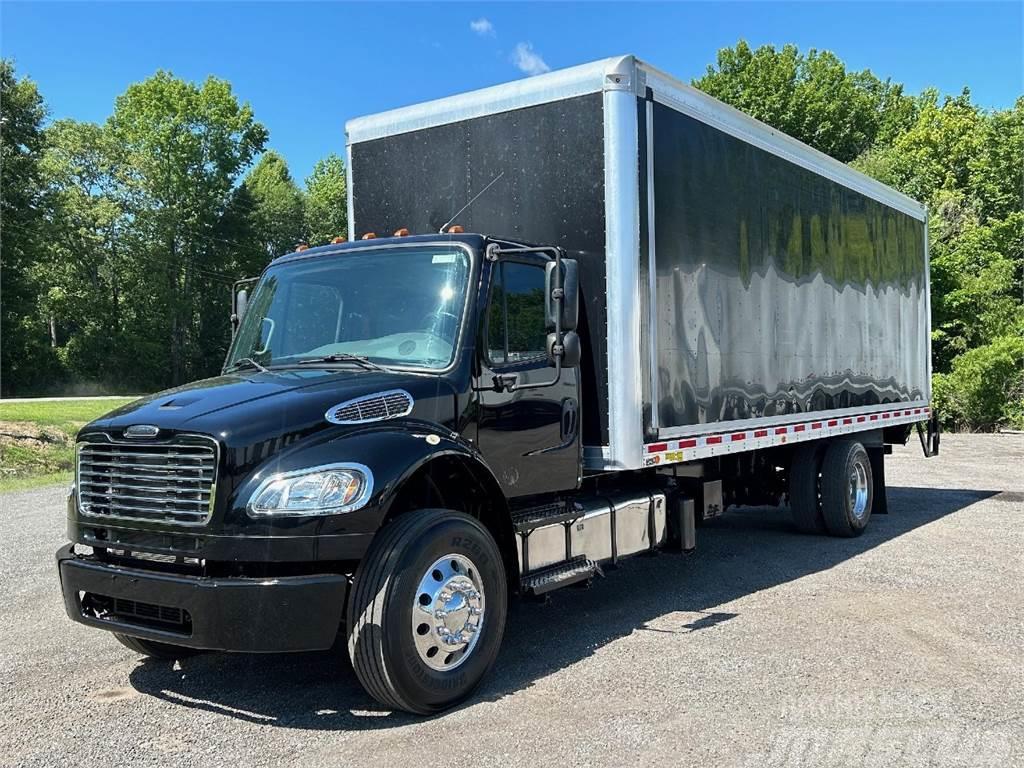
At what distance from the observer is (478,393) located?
5203 mm

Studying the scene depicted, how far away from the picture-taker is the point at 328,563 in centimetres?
434

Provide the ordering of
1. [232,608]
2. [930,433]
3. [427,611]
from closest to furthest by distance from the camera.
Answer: [232,608], [427,611], [930,433]

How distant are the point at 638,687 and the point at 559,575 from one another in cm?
93

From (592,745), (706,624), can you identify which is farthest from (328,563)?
(706,624)

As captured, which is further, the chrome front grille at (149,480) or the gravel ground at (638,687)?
the chrome front grille at (149,480)

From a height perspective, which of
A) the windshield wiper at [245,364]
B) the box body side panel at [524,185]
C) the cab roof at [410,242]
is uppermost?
the box body side panel at [524,185]

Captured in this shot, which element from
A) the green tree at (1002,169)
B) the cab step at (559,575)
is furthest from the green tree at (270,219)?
the cab step at (559,575)

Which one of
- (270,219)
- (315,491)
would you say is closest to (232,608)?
(315,491)

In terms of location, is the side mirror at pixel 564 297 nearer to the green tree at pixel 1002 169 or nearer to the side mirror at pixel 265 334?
the side mirror at pixel 265 334

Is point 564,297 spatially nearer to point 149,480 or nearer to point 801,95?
point 149,480

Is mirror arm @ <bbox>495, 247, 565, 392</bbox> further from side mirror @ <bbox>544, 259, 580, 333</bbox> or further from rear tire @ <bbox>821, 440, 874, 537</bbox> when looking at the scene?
rear tire @ <bbox>821, 440, 874, 537</bbox>

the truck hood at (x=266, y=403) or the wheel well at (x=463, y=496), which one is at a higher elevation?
the truck hood at (x=266, y=403)

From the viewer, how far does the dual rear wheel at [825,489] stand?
9438 millimetres

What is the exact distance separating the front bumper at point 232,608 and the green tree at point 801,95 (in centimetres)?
4897
